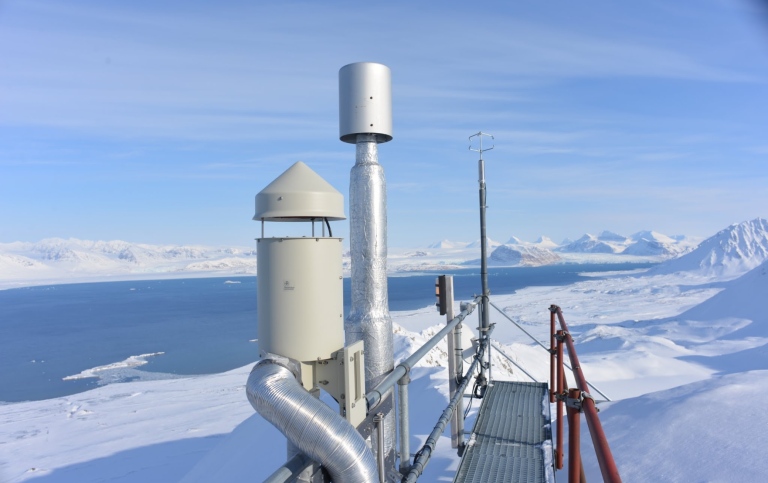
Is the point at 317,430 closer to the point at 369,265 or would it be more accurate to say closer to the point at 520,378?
the point at 369,265

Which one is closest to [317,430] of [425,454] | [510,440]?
[425,454]

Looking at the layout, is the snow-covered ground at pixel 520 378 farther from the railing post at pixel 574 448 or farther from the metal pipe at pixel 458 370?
the railing post at pixel 574 448

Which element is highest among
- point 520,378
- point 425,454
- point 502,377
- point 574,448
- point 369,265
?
point 369,265

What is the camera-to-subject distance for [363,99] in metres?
3.43

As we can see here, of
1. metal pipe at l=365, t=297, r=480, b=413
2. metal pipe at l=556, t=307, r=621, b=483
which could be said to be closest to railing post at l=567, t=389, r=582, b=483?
metal pipe at l=556, t=307, r=621, b=483

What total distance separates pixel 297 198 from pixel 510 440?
10.2ft

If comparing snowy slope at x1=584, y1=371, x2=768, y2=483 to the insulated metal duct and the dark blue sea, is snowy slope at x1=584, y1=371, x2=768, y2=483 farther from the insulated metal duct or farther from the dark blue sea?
the dark blue sea

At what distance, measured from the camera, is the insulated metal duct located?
11.2 ft

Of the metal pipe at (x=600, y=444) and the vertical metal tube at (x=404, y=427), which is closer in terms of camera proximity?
the metal pipe at (x=600, y=444)

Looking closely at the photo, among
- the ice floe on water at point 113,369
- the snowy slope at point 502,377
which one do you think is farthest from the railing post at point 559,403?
the ice floe on water at point 113,369

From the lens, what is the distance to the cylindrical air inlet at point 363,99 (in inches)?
135

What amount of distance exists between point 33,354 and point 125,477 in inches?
1413

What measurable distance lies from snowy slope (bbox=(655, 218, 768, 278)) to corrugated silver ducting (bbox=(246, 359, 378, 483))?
312ft

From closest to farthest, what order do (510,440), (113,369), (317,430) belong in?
1. (317,430)
2. (510,440)
3. (113,369)
